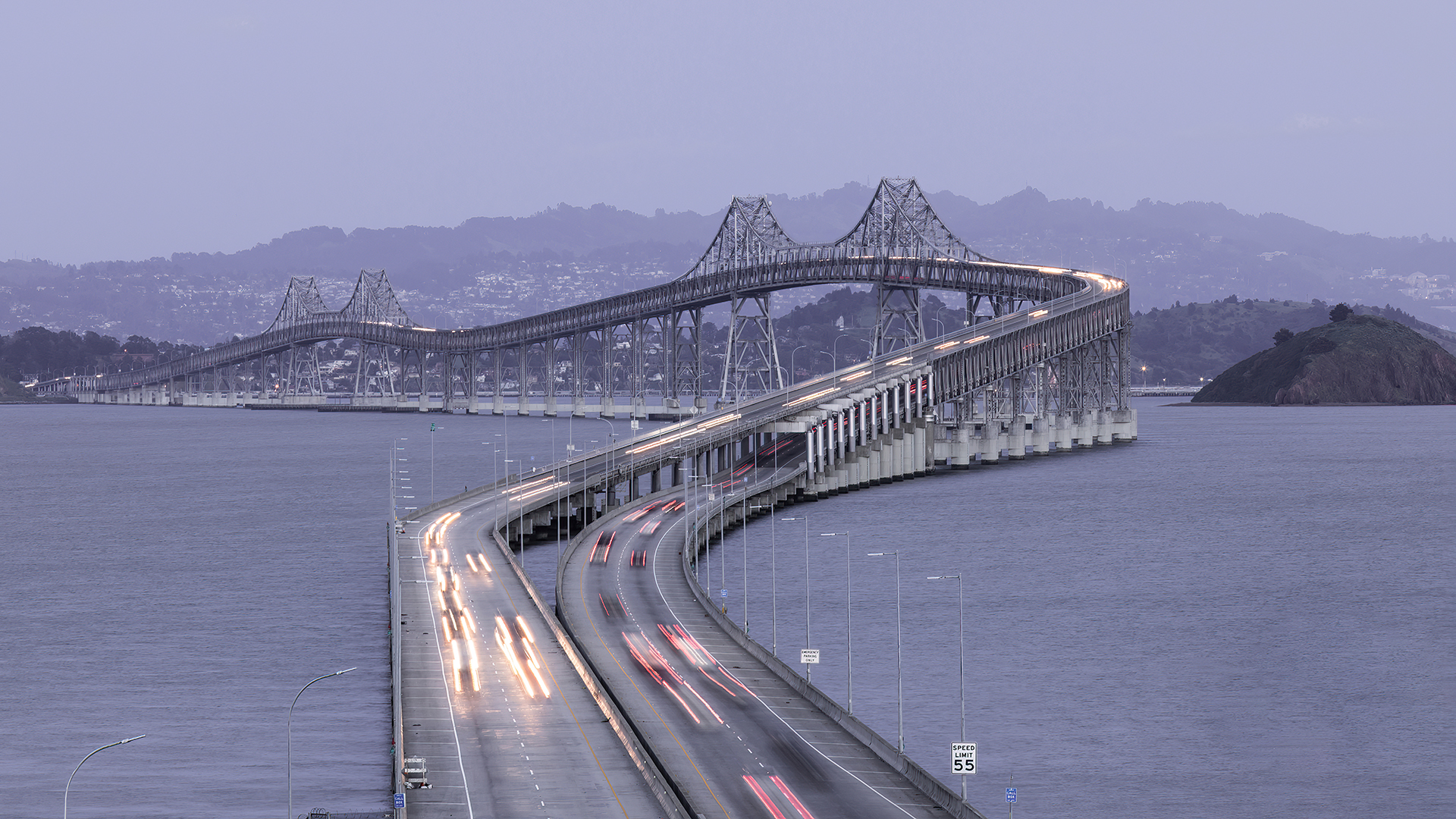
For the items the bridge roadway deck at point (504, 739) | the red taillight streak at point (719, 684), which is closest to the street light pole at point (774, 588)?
the red taillight streak at point (719, 684)

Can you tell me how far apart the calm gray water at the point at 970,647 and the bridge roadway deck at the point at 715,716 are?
407cm

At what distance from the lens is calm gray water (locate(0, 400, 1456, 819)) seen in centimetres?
5519

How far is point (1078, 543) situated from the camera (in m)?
112

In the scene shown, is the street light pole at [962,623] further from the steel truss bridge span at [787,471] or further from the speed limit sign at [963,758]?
the steel truss bridge span at [787,471]

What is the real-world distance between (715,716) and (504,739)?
7.64m

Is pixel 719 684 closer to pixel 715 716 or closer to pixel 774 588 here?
pixel 715 716

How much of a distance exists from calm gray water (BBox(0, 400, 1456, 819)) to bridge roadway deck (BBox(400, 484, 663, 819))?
2.64 meters

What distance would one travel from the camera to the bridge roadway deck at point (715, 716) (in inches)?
1903

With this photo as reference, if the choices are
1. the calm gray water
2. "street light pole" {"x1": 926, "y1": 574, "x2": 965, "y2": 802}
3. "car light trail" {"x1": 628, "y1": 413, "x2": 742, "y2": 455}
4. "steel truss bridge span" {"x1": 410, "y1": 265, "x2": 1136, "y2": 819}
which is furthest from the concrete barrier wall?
"car light trail" {"x1": 628, "y1": 413, "x2": 742, "y2": 455}

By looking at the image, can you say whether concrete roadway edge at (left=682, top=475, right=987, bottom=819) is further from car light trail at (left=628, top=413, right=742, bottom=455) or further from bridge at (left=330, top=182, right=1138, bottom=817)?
car light trail at (left=628, top=413, right=742, bottom=455)

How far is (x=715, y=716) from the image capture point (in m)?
57.0

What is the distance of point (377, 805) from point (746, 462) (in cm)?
10175

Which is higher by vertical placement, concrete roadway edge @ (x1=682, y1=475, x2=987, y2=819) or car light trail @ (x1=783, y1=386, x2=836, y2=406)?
car light trail @ (x1=783, y1=386, x2=836, y2=406)

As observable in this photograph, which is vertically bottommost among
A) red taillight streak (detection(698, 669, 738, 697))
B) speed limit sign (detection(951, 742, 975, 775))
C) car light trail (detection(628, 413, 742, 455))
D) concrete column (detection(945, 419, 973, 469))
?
red taillight streak (detection(698, 669, 738, 697))
